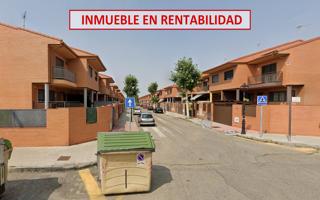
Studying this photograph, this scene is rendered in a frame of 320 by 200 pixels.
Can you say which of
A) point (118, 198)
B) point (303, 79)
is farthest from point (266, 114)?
point (118, 198)

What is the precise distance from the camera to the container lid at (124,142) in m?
4.93

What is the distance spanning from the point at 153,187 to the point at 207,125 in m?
16.3

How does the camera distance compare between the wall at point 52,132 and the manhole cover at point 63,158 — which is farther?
the wall at point 52,132

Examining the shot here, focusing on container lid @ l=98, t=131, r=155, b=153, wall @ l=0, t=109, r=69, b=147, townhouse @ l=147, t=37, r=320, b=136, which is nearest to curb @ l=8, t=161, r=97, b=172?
container lid @ l=98, t=131, r=155, b=153

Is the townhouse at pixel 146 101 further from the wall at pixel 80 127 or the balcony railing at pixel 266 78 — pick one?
the wall at pixel 80 127

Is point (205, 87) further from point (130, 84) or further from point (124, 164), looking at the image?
point (124, 164)

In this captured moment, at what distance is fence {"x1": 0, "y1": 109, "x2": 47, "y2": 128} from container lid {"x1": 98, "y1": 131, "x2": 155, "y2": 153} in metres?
6.30

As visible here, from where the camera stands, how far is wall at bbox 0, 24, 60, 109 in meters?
14.0

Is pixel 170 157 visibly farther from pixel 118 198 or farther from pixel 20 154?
pixel 20 154

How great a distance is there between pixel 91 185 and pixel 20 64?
1268cm

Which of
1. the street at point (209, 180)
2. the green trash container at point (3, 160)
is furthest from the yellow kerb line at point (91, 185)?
the green trash container at point (3, 160)

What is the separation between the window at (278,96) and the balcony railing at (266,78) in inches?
75.1

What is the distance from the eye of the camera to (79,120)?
11062 mm

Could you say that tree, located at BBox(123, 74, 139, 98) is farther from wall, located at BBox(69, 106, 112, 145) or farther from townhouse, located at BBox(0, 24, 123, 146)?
wall, located at BBox(69, 106, 112, 145)
